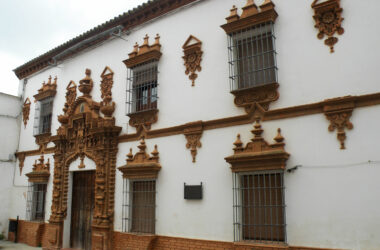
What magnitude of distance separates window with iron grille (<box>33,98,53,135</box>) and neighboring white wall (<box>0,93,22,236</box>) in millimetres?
1518

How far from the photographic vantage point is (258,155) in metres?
6.73

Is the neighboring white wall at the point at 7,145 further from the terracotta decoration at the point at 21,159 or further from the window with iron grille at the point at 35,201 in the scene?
the window with iron grille at the point at 35,201

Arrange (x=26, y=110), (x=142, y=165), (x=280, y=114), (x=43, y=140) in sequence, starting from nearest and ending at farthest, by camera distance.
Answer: (x=280, y=114)
(x=142, y=165)
(x=43, y=140)
(x=26, y=110)

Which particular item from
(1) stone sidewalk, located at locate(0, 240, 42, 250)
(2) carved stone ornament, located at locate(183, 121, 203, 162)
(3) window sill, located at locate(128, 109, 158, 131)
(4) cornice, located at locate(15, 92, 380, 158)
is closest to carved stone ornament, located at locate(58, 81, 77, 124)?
(3) window sill, located at locate(128, 109, 158, 131)

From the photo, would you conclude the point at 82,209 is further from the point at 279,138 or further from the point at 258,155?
the point at 279,138

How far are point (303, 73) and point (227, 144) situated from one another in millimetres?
2182

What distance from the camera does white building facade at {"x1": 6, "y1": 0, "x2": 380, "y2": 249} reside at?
6.09 metres

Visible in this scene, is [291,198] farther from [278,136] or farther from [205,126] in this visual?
[205,126]

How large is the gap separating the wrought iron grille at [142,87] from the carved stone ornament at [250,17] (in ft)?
8.31

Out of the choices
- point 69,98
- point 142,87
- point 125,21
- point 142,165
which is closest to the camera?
point 142,165

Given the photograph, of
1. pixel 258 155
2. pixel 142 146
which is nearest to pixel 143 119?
pixel 142 146

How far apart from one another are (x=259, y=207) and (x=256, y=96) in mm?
2306

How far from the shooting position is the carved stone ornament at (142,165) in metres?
8.64

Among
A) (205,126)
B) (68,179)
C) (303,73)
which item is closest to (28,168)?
(68,179)
